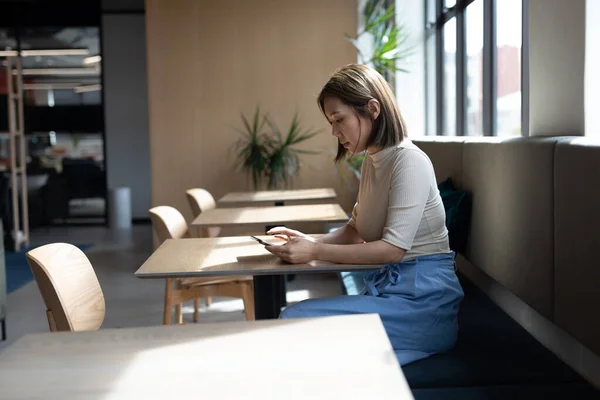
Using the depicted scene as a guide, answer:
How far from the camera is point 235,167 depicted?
829 centimetres

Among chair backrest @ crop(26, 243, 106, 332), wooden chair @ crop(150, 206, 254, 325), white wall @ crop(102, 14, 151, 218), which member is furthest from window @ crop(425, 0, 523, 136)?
white wall @ crop(102, 14, 151, 218)

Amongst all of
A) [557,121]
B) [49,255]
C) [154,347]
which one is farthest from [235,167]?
[154,347]

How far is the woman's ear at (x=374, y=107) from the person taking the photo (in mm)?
2557

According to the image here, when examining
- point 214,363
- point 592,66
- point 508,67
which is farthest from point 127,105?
point 214,363

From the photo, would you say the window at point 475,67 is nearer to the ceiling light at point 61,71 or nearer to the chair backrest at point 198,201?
the chair backrest at point 198,201

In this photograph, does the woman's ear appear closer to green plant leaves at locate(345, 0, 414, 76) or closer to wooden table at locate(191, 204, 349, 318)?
wooden table at locate(191, 204, 349, 318)

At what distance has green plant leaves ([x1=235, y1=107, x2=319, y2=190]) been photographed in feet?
25.2

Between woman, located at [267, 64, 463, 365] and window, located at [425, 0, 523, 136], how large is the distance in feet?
6.11

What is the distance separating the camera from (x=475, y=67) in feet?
18.2

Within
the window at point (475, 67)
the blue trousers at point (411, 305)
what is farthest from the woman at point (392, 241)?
the window at point (475, 67)

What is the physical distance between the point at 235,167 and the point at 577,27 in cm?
577

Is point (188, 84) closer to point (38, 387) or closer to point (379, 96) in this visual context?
point (379, 96)

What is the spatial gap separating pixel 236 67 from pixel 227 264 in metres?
5.83

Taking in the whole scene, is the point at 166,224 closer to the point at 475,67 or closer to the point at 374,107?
the point at 374,107
